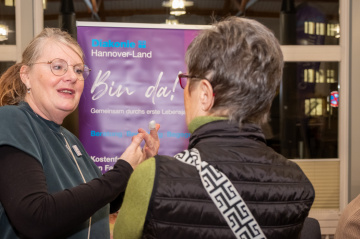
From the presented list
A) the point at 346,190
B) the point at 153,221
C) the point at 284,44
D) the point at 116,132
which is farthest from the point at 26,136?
the point at 346,190

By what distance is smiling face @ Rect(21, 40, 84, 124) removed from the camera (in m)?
1.51

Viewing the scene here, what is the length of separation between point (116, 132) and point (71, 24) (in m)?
1.30

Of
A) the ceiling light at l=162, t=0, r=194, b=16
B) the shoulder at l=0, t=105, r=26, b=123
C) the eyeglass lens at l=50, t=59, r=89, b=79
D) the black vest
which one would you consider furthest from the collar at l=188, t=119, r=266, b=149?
the ceiling light at l=162, t=0, r=194, b=16

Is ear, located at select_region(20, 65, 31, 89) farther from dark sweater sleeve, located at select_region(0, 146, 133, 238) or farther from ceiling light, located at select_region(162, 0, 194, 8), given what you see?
ceiling light, located at select_region(162, 0, 194, 8)

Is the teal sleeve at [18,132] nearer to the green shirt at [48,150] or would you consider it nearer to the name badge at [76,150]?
the green shirt at [48,150]

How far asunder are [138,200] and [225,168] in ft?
0.70

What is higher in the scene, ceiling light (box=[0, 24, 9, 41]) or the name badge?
ceiling light (box=[0, 24, 9, 41])

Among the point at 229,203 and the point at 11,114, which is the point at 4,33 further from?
the point at 229,203

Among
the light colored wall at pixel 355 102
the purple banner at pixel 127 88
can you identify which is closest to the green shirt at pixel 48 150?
the purple banner at pixel 127 88

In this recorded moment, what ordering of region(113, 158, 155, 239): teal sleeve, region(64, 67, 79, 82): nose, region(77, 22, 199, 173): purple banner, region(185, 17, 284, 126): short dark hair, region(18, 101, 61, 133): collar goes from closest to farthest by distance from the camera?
1. region(113, 158, 155, 239): teal sleeve
2. region(185, 17, 284, 126): short dark hair
3. region(18, 101, 61, 133): collar
4. region(64, 67, 79, 82): nose
5. region(77, 22, 199, 173): purple banner

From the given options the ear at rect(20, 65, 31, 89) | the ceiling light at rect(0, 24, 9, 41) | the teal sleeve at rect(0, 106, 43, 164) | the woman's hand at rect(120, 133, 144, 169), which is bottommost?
the woman's hand at rect(120, 133, 144, 169)

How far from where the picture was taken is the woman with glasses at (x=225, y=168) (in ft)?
2.95

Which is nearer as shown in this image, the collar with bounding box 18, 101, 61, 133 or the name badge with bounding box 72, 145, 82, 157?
the collar with bounding box 18, 101, 61, 133

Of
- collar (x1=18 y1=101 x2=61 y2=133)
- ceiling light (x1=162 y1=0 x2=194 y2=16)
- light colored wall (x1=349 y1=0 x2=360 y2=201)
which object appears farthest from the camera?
ceiling light (x1=162 y1=0 x2=194 y2=16)
